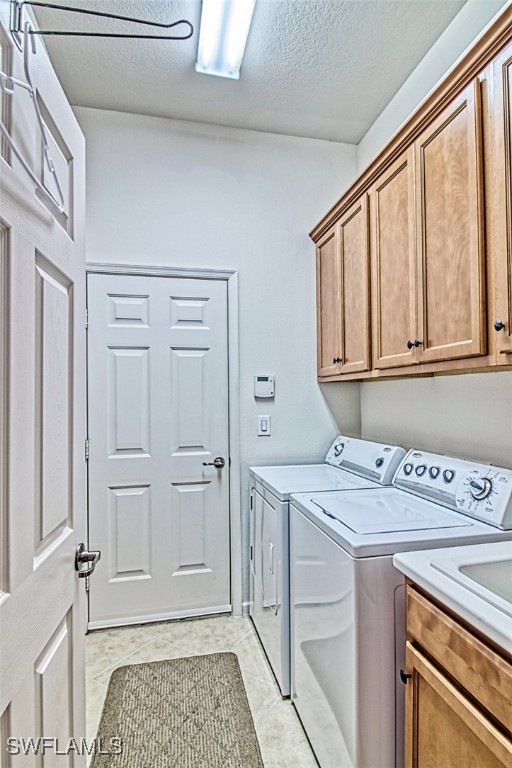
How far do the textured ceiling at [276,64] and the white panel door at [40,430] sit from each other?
1.27 meters

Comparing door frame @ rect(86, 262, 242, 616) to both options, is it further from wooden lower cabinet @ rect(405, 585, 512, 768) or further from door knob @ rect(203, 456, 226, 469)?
wooden lower cabinet @ rect(405, 585, 512, 768)

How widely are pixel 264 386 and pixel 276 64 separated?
1.74 metres

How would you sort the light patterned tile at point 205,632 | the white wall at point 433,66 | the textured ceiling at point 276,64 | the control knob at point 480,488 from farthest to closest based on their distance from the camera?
the light patterned tile at point 205,632
the textured ceiling at point 276,64
the white wall at point 433,66
the control knob at point 480,488

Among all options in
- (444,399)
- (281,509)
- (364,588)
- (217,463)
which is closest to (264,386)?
(217,463)

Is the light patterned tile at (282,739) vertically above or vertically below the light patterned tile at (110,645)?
above

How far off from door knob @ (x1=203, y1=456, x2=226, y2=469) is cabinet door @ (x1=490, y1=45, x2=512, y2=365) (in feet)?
5.65

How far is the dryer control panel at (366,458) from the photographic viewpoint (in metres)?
2.04

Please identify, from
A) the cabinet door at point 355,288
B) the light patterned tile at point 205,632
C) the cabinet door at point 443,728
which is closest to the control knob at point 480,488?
the cabinet door at point 443,728

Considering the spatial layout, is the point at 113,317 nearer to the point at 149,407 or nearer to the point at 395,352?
the point at 149,407

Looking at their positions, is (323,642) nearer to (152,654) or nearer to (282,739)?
(282,739)

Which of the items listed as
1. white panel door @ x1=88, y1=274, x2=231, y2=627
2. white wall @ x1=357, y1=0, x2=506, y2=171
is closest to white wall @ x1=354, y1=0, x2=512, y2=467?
white wall @ x1=357, y1=0, x2=506, y2=171

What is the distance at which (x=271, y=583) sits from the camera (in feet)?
6.57

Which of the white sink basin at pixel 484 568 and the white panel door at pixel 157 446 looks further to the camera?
the white panel door at pixel 157 446
